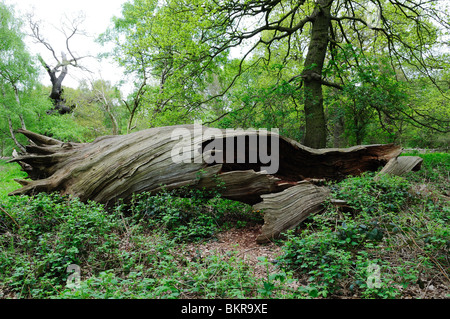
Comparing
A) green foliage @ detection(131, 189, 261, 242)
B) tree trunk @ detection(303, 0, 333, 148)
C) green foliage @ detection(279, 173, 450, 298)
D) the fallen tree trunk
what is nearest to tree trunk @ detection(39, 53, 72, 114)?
the fallen tree trunk

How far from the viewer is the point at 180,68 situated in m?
9.31

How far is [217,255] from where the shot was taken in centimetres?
396

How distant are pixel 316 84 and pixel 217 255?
6.77 meters

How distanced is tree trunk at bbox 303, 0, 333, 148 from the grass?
10.8 feet

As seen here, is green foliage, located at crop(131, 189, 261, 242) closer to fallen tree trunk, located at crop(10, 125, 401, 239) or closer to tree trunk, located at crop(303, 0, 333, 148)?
fallen tree trunk, located at crop(10, 125, 401, 239)

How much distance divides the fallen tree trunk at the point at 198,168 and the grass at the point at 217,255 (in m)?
0.37

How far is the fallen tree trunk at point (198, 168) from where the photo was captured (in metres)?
4.99

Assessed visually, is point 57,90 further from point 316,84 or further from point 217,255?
point 217,255

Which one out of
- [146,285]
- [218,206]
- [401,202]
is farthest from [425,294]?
[218,206]

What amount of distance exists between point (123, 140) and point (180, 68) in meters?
4.45

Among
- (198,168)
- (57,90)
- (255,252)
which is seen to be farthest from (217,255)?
(57,90)

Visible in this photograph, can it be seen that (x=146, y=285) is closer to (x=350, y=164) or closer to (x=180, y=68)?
(x=350, y=164)

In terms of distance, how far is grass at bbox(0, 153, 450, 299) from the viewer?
274 cm
